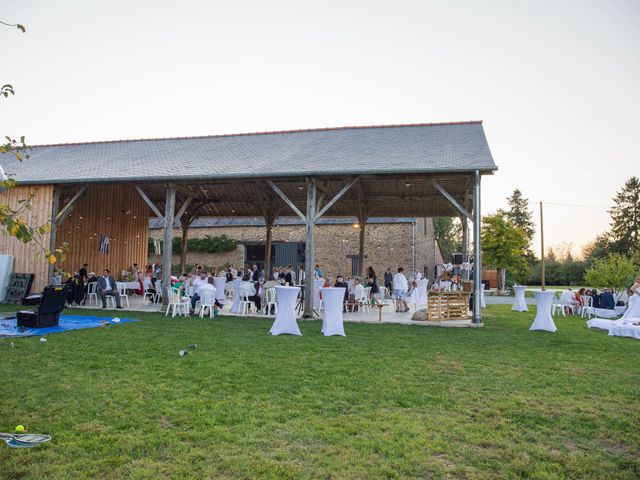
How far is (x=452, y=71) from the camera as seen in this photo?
41.4 ft

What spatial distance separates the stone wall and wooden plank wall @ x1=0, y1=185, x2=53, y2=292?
12.6 m

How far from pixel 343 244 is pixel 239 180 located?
13.4m

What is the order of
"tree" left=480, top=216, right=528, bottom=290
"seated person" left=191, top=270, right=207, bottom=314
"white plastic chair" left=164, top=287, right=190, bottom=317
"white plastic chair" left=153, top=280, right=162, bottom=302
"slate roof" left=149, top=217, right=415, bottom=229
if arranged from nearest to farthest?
"white plastic chair" left=164, top=287, right=190, bottom=317, "seated person" left=191, top=270, right=207, bottom=314, "white plastic chair" left=153, top=280, right=162, bottom=302, "slate roof" left=149, top=217, right=415, bottom=229, "tree" left=480, top=216, right=528, bottom=290

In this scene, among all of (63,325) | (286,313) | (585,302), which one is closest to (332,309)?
(286,313)

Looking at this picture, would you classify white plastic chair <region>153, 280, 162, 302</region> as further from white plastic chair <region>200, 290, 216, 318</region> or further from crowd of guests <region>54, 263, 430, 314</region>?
white plastic chair <region>200, 290, 216, 318</region>

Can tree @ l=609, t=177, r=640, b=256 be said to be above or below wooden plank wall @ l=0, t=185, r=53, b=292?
above

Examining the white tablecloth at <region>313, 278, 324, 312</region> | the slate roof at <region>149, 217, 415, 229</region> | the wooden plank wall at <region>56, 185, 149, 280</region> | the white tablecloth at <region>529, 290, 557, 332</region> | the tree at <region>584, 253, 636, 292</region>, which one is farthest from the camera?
the slate roof at <region>149, 217, 415, 229</region>

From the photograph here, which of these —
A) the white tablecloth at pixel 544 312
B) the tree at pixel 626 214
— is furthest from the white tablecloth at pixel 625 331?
the tree at pixel 626 214

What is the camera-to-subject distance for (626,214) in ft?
152

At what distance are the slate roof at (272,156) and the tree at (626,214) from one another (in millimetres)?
40934

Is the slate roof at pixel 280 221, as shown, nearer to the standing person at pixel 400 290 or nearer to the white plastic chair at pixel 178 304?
the standing person at pixel 400 290

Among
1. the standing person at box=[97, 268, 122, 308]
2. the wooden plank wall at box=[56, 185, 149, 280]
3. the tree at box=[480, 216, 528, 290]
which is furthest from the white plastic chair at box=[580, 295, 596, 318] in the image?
the wooden plank wall at box=[56, 185, 149, 280]

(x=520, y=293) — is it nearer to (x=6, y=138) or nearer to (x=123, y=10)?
(x=123, y=10)

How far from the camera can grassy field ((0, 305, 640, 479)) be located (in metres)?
2.79
